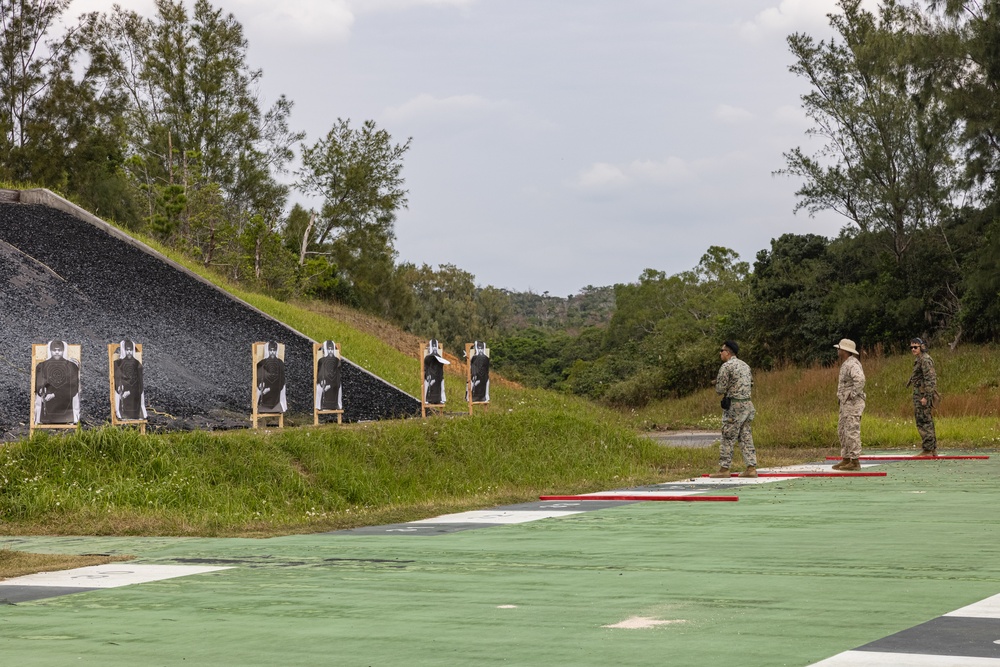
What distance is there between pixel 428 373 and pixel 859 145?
3078cm

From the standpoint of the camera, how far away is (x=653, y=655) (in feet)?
17.7

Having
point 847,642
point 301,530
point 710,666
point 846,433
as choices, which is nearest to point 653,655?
point 710,666

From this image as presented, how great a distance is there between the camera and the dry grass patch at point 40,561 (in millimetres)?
8539

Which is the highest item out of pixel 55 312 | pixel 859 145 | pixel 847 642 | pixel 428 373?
pixel 859 145

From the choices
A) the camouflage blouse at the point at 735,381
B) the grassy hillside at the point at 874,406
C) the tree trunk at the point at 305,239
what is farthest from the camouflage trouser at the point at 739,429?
the tree trunk at the point at 305,239

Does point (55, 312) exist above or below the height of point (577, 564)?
above

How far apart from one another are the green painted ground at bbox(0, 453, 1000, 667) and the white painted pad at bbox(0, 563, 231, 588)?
228 mm

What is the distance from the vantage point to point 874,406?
118 ft

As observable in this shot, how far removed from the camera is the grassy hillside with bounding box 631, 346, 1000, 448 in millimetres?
23922

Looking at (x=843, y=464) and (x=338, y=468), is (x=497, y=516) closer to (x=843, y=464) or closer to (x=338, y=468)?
(x=338, y=468)

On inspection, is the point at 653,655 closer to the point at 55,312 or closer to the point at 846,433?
the point at 846,433

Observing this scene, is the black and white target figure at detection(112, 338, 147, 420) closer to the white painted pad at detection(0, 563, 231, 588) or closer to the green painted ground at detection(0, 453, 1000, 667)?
the green painted ground at detection(0, 453, 1000, 667)

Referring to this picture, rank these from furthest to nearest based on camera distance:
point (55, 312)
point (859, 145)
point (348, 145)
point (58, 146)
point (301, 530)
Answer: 1. point (348, 145)
2. point (859, 145)
3. point (58, 146)
4. point (55, 312)
5. point (301, 530)

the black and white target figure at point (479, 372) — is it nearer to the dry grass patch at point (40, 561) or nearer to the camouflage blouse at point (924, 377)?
the camouflage blouse at point (924, 377)
